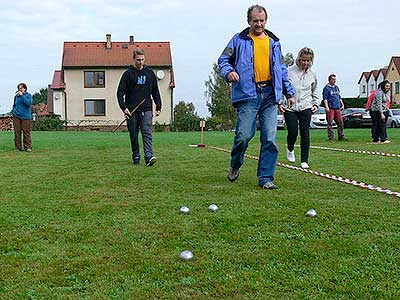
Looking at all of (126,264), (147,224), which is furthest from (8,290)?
(147,224)

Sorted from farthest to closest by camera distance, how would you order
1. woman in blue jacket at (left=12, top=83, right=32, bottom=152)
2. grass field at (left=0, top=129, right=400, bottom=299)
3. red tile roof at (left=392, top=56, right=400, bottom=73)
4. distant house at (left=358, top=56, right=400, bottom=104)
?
distant house at (left=358, top=56, right=400, bottom=104), red tile roof at (left=392, top=56, right=400, bottom=73), woman in blue jacket at (left=12, top=83, right=32, bottom=152), grass field at (left=0, top=129, right=400, bottom=299)

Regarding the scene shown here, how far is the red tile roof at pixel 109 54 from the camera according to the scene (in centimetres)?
5538

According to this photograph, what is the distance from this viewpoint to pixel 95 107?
56.7 m

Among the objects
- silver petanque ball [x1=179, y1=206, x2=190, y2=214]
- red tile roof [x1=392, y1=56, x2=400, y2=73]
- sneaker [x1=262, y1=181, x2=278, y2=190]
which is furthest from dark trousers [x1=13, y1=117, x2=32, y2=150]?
red tile roof [x1=392, y1=56, x2=400, y2=73]

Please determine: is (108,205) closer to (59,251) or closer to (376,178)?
(59,251)

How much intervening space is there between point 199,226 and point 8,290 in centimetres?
176

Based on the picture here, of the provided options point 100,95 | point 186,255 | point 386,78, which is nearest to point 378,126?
point 186,255

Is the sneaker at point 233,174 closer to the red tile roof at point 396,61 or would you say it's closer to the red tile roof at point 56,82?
the red tile roof at point 56,82

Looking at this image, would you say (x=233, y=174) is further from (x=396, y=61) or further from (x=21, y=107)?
(x=396, y=61)

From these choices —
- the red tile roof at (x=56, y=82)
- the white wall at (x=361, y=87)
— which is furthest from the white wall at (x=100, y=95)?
the white wall at (x=361, y=87)

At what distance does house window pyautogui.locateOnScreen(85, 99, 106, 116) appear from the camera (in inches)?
2222

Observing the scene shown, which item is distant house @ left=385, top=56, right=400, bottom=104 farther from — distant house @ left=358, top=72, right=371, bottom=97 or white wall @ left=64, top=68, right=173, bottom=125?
white wall @ left=64, top=68, right=173, bottom=125

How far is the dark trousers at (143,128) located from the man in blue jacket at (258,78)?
3092mm

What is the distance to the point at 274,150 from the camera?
23.1 feet
